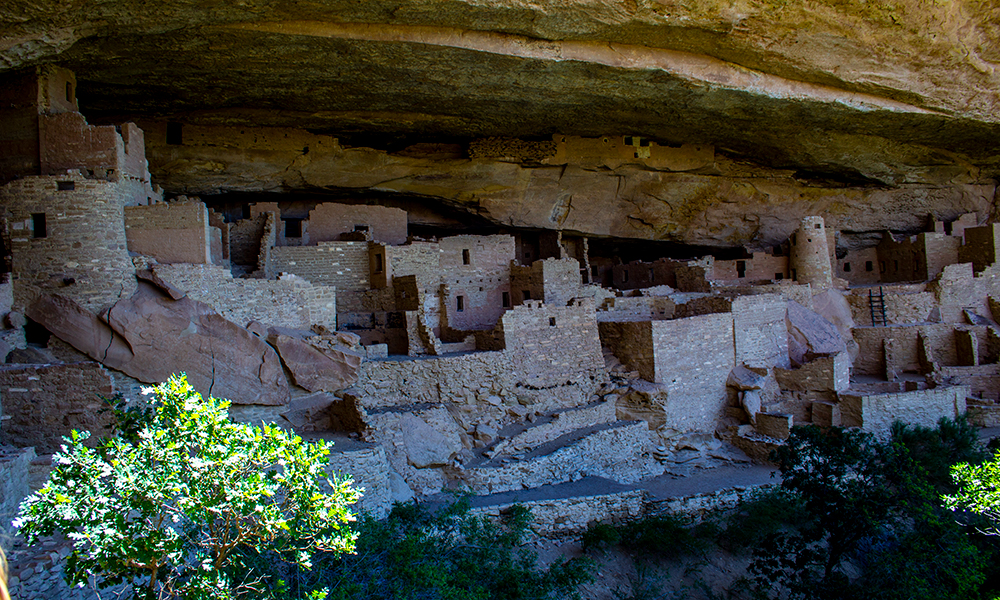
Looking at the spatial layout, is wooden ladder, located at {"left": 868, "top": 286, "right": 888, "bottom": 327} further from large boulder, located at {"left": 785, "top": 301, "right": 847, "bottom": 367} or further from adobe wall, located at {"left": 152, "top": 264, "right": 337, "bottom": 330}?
adobe wall, located at {"left": 152, "top": 264, "right": 337, "bottom": 330}

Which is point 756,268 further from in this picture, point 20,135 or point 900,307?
point 20,135

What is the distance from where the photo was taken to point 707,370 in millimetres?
14758

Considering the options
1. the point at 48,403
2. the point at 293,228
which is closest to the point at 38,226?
the point at 48,403

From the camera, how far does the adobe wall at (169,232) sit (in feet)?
36.1

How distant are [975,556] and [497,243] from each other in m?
11.5

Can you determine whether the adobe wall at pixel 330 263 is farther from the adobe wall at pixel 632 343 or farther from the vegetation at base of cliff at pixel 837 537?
the vegetation at base of cliff at pixel 837 537

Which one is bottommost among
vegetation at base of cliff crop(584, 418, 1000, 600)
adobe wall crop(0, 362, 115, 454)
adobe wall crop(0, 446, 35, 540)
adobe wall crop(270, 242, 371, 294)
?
vegetation at base of cliff crop(584, 418, 1000, 600)

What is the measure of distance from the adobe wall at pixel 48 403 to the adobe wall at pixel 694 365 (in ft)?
32.9

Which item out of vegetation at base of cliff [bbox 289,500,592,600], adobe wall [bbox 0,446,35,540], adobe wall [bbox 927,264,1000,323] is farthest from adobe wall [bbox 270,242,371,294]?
adobe wall [bbox 927,264,1000,323]

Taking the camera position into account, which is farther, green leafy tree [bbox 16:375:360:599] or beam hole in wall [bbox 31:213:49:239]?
beam hole in wall [bbox 31:213:49:239]

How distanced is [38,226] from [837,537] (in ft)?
44.4

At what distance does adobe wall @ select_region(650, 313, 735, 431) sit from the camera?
1417 cm

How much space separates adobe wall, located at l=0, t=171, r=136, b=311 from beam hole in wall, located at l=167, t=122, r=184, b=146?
521 centimetres

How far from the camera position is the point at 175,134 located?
1542 centimetres
